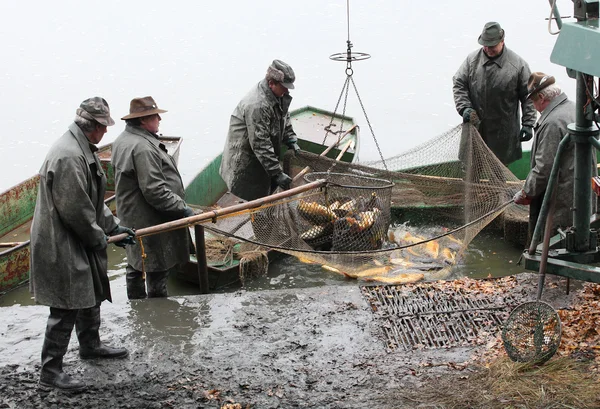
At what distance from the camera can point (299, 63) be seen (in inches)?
821

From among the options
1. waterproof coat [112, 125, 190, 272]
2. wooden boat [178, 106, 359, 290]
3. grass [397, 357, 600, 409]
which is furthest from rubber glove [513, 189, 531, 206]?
waterproof coat [112, 125, 190, 272]

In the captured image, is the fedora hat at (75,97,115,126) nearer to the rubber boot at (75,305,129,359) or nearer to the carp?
the rubber boot at (75,305,129,359)

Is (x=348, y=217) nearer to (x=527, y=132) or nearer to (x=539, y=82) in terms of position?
(x=539, y=82)

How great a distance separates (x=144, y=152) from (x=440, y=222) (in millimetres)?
4460

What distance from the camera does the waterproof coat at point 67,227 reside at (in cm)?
491

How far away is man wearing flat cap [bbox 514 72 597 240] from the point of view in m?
6.38

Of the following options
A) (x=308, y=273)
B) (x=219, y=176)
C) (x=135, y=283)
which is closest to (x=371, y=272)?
(x=308, y=273)

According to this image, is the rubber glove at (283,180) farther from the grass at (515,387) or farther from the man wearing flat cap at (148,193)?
the grass at (515,387)

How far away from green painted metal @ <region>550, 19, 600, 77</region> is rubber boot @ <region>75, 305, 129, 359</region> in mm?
3713

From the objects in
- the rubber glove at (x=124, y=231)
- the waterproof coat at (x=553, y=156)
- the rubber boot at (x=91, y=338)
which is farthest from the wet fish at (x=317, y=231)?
the rubber boot at (x=91, y=338)

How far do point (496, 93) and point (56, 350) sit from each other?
6.14 meters

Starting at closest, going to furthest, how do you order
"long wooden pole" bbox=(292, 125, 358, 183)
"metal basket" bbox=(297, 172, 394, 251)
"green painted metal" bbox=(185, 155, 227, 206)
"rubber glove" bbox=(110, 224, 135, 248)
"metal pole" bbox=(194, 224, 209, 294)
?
"rubber glove" bbox=(110, 224, 135, 248), "metal pole" bbox=(194, 224, 209, 294), "metal basket" bbox=(297, 172, 394, 251), "long wooden pole" bbox=(292, 125, 358, 183), "green painted metal" bbox=(185, 155, 227, 206)

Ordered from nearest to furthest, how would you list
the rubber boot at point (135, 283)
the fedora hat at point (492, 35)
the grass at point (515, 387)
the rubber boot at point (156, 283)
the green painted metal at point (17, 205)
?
the grass at point (515, 387) < the rubber boot at point (156, 283) < the rubber boot at point (135, 283) < the fedora hat at point (492, 35) < the green painted metal at point (17, 205)

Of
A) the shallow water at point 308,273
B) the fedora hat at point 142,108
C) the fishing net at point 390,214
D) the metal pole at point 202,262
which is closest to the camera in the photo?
the fedora hat at point 142,108
